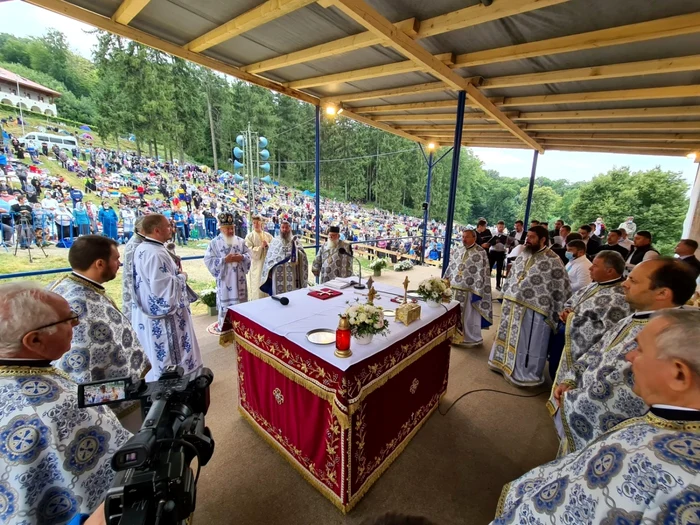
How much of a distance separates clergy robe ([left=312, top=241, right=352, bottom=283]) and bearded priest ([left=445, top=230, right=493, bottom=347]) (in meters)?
1.78

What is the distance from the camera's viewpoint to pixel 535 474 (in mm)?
1281

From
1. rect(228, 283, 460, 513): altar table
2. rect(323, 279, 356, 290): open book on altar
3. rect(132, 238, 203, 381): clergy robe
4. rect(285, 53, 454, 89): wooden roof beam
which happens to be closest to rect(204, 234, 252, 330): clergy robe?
rect(132, 238, 203, 381): clergy robe

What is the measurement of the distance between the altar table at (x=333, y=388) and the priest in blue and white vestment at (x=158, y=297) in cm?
65

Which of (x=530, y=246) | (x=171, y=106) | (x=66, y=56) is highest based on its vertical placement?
(x=66, y=56)

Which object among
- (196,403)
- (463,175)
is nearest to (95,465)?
(196,403)

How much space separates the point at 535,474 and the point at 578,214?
115ft

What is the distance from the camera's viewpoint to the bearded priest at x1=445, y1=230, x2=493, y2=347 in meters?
4.84

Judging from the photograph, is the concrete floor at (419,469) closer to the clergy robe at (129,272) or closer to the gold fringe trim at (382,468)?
the gold fringe trim at (382,468)

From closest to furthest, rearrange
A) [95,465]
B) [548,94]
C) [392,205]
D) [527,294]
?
1. [95,465]
2. [527,294]
3. [548,94]
4. [392,205]

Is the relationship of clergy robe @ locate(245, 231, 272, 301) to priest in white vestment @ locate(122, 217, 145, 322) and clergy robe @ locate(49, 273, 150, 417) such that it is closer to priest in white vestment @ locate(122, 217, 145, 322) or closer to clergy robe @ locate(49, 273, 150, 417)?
priest in white vestment @ locate(122, 217, 145, 322)

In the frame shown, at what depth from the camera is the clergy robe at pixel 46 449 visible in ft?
3.23

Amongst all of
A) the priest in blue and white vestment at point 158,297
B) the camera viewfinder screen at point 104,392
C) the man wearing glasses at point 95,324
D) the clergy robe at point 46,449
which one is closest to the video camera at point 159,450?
the camera viewfinder screen at point 104,392

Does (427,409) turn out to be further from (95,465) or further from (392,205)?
(392,205)

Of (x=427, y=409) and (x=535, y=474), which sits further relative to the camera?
(x=427, y=409)
